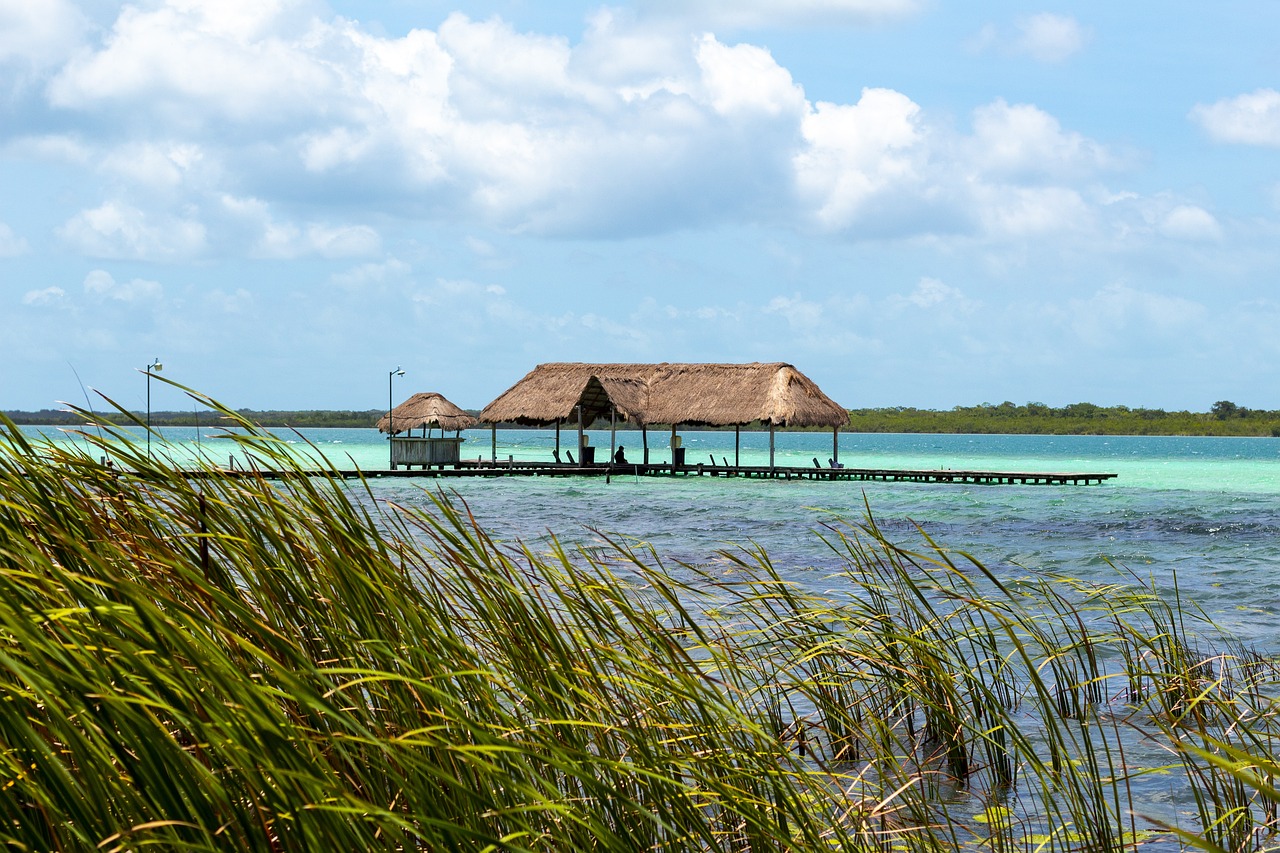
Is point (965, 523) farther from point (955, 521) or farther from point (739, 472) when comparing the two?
point (739, 472)

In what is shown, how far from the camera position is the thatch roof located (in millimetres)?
37500

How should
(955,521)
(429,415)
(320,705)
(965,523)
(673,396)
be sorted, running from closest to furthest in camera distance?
1. (320,705)
2. (965,523)
3. (955,521)
4. (673,396)
5. (429,415)

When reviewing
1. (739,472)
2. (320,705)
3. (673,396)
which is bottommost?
(739,472)

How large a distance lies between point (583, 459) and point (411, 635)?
3205 cm

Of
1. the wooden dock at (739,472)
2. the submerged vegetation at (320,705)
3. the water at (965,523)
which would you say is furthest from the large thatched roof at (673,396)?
the submerged vegetation at (320,705)

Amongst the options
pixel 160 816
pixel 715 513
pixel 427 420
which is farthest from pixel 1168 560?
pixel 427 420

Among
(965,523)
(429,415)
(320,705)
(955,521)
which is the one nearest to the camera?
(320,705)

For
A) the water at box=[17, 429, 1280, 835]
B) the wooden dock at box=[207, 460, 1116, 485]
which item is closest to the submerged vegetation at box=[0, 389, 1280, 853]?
the water at box=[17, 429, 1280, 835]

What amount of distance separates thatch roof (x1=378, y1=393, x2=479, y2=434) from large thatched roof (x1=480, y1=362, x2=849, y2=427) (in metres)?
1.96

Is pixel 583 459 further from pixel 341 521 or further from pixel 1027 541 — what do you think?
pixel 341 521

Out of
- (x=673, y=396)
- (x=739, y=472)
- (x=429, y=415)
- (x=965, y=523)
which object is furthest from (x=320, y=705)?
(x=429, y=415)

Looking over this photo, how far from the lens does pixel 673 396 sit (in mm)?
35469

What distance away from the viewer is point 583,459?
34594mm

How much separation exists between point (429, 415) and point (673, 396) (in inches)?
306
